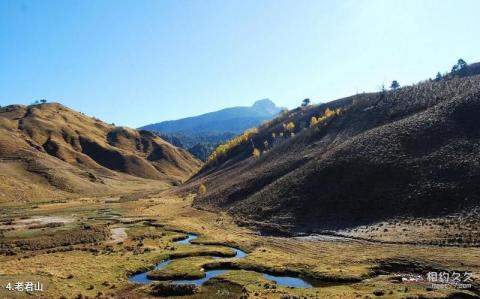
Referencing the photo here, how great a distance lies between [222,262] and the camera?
64.0 meters

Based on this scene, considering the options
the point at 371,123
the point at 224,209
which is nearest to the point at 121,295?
the point at 224,209

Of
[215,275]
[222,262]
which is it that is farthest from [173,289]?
[222,262]

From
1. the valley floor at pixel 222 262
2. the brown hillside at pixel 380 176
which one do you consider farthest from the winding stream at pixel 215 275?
the brown hillside at pixel 380 176

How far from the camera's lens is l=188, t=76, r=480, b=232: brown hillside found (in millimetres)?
85500

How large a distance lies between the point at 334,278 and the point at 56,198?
543ft

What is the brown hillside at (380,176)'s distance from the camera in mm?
85500

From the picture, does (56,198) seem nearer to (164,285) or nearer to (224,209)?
(224,209)

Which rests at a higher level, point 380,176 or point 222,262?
point 380,176

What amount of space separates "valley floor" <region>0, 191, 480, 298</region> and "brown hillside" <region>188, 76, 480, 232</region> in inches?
491

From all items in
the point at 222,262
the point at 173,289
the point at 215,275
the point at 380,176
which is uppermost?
the point at 380,176

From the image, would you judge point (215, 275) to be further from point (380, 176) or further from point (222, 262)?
point (380, 176)

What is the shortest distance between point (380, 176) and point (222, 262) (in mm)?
50491

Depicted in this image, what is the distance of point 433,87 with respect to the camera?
168m

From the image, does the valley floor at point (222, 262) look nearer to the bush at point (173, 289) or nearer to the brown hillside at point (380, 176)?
the bush at point (173, 289)
